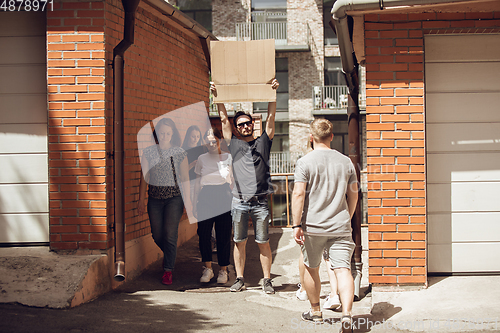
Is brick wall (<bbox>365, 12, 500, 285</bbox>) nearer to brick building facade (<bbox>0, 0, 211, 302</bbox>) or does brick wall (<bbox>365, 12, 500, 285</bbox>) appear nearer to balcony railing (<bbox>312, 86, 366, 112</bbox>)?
brick building facade (<bbox>0, 0, 211, 302</bbox>)

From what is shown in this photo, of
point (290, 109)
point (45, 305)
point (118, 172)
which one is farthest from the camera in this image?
point (290, 109)

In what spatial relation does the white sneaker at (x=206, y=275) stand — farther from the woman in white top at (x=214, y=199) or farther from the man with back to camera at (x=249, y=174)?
the man with back to camera at (x=249, y=174)

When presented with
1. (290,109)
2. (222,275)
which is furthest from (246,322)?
(290,109)

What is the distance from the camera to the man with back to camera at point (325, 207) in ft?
11.3

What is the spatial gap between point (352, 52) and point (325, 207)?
6.90 feet

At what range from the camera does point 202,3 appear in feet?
74.0

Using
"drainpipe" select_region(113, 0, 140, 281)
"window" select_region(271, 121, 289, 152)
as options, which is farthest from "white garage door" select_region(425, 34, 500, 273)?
"window" select_region(271, 121, 289, 152)

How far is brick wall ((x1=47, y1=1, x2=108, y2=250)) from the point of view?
442 centimetres

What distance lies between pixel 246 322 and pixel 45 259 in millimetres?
2104

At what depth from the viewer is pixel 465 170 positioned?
4418mm

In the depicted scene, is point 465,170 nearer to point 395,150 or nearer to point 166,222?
point 395,150

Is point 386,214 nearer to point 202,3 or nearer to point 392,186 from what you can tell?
point 392,186

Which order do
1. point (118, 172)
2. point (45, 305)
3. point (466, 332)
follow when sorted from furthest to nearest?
point (118, 172), point (45, 305), point (466, 332)
